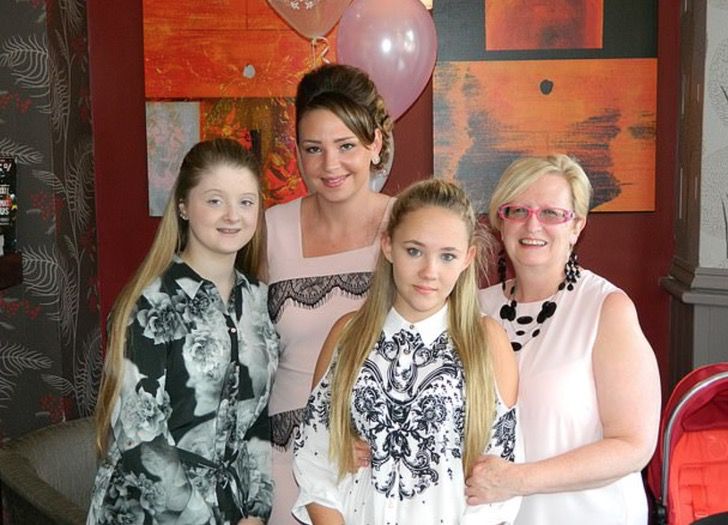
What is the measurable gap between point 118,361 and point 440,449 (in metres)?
0.65

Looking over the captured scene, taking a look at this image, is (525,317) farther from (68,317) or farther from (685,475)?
(68,317)

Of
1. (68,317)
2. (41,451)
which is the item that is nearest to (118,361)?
(41,451)

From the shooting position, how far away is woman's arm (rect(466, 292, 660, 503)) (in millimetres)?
1714

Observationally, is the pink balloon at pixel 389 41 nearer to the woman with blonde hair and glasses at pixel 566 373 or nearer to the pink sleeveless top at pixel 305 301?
the pink sleeveless top at pixel 305 301

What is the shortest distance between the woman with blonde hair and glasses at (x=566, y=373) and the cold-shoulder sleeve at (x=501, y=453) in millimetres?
23

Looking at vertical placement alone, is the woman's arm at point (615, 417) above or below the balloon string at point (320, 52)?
below

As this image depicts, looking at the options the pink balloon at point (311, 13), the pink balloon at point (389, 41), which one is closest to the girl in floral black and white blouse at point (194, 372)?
the pink balloon at point (389, 41)

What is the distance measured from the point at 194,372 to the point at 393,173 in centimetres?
218

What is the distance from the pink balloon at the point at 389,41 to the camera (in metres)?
3.04

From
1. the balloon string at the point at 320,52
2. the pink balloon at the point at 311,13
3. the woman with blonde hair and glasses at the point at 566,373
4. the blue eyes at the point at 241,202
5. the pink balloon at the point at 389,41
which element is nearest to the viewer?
the woman with blonde hair and glasses at the point at 566,373

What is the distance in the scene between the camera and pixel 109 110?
3.96m

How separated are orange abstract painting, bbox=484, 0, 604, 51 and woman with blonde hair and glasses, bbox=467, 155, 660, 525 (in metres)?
1.88

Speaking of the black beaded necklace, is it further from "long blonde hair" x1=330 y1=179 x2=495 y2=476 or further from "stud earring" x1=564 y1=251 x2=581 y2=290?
"long blonde hair" x1=330 y1=179 x2=495 y2=476

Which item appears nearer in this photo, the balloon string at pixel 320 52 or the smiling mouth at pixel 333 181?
the smiling mouth at pixel 333 181
